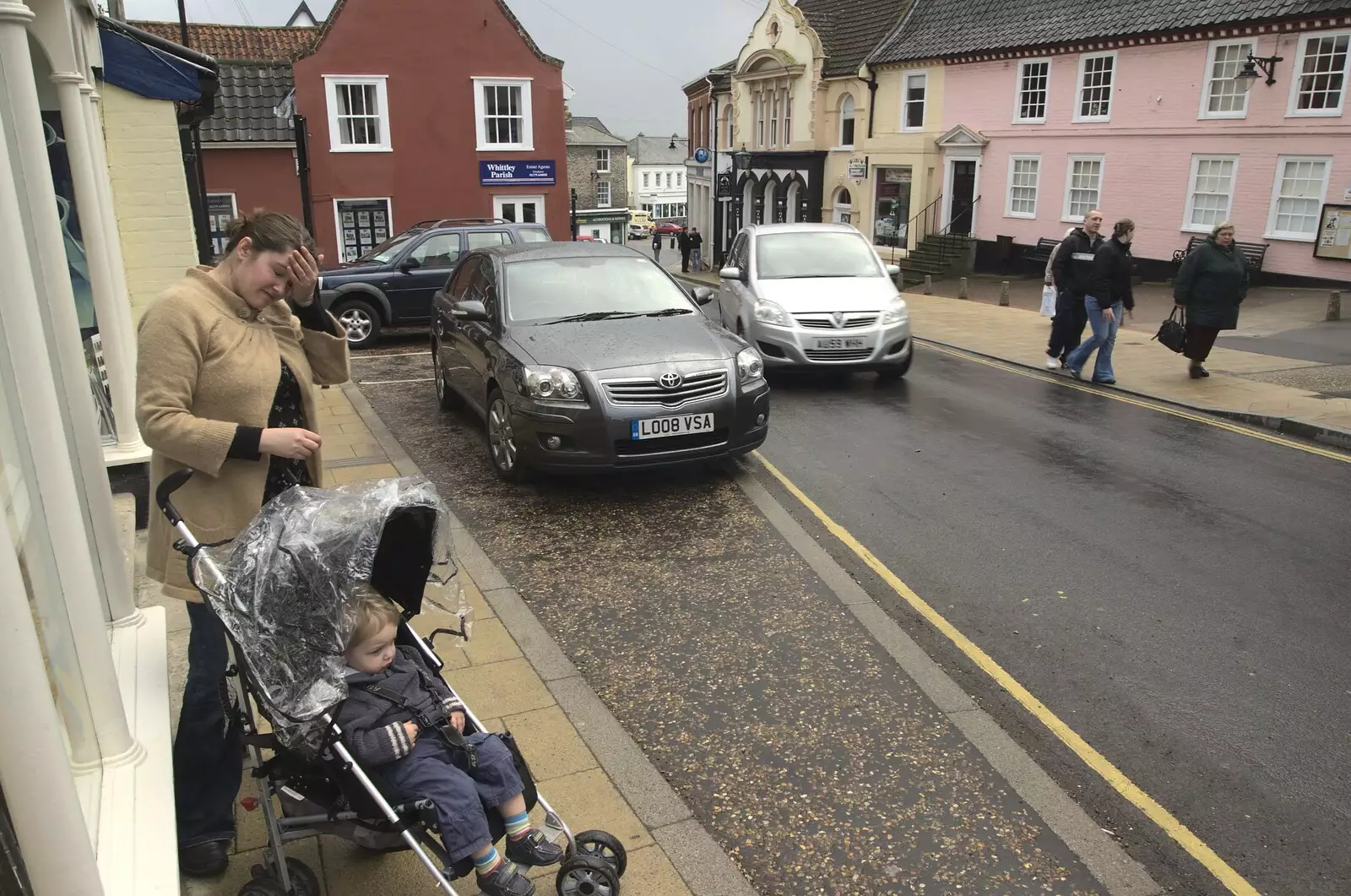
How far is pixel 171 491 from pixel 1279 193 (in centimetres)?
2418

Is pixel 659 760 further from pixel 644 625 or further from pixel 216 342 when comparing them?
pixel 216 342

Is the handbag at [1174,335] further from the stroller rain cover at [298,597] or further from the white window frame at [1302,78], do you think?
the white window frame at [1302,78]

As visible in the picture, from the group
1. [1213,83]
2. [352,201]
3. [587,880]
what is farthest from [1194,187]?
[587,880]

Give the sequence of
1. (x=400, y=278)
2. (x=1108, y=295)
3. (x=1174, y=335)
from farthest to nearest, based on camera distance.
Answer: (x=400, y=278) < (x=1174, y=335) < (x=1108, y=295)

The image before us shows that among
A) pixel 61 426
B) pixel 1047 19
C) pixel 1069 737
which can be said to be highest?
pixel 1047 19

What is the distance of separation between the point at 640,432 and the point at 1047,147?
2404cm

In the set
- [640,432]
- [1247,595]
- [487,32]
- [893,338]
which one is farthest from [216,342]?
[487,32]

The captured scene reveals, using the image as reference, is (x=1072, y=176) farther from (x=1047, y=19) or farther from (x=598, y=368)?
(x=598, y=368)

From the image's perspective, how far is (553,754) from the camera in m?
3.97

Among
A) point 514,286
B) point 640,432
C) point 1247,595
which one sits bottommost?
point 1247,595

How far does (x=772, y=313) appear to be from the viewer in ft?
36.5

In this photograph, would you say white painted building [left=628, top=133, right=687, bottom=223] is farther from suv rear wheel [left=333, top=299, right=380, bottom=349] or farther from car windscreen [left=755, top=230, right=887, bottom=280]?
car windscreen [left=755, top=230, right=887, bottom=280]

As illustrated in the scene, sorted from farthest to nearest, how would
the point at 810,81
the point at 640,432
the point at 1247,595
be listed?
the point at 810,81
the point at 640,432
the point at 1247,595

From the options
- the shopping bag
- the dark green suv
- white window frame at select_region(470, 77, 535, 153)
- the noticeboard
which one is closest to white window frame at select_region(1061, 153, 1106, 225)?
the noticeboard
